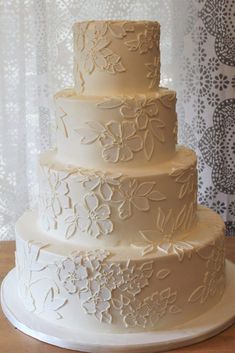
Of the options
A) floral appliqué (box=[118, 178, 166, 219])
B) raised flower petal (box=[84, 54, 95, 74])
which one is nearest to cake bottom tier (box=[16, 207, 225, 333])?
floral appliqué (box=[118, 178, 166, 219])

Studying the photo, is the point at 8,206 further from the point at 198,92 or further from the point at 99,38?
the point at 99,38

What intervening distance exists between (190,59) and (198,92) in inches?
5.4

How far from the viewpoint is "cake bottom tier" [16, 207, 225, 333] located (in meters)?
1.32

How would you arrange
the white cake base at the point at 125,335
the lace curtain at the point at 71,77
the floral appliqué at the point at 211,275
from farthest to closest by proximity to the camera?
the lace curtain at the point at 71,77, the floral appliqué at the point at 211,275, the white cake base at the point at 125,335

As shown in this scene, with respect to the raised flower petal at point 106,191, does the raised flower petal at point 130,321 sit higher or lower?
lower

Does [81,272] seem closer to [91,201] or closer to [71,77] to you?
[91,201]

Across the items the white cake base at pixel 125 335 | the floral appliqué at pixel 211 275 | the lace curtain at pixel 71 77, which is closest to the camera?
the white cake base at pixel 125 335

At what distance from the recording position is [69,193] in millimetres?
1360

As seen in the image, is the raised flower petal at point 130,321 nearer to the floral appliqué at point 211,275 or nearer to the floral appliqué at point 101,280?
the floral appliqué at point 101,280

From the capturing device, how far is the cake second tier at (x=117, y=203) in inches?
52.3

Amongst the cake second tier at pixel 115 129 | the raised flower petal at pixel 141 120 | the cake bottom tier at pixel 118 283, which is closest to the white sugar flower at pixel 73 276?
the cake bottom tier at pixel 118 283

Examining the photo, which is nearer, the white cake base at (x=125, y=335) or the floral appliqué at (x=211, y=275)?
the white cake base at (x=125, y=335)

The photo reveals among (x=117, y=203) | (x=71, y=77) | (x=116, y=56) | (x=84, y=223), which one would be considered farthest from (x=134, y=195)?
(x=71, y=77)

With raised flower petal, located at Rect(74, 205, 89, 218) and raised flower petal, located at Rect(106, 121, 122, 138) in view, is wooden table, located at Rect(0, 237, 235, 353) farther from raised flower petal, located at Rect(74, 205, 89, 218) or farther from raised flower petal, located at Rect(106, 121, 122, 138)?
raised flower petal, located at Rect(106, 121, 122, 138)
